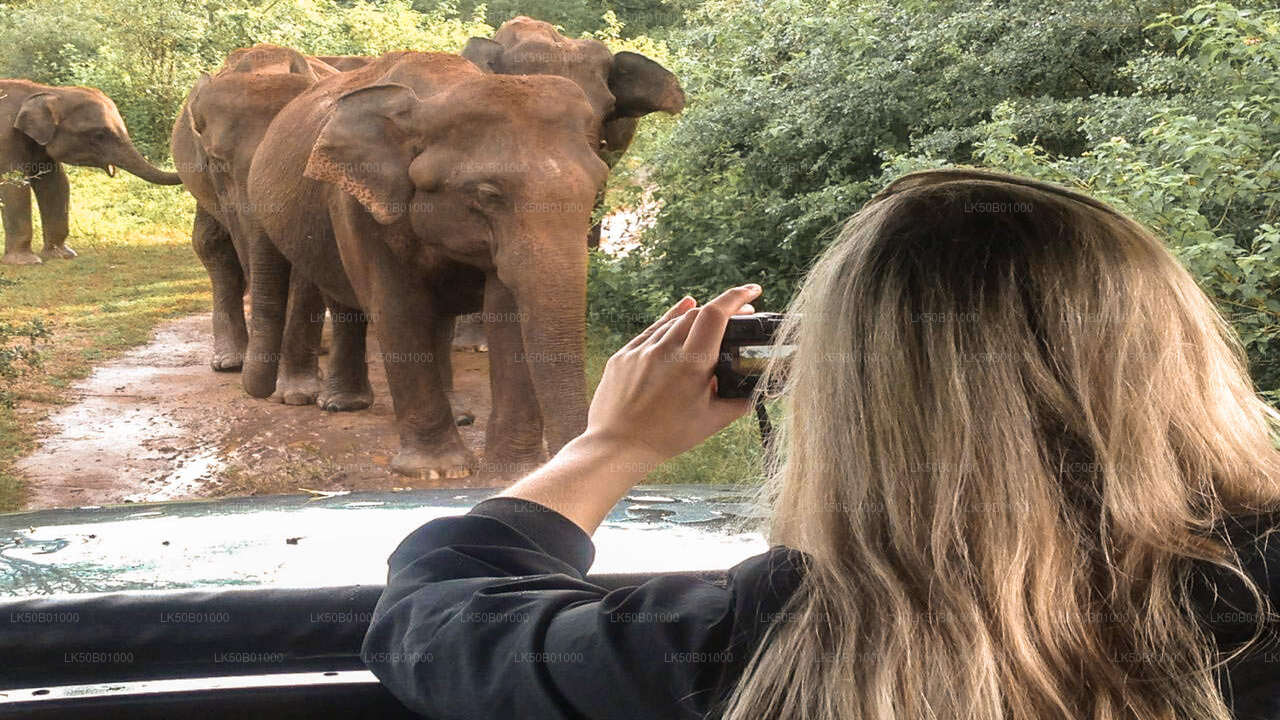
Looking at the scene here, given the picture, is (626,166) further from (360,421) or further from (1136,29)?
(1136,29)

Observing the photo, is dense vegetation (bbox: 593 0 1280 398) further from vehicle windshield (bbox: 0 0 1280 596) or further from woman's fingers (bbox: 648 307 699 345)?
woman's fingers (bbox: 648 307 699 345)

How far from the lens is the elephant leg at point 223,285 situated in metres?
3.86

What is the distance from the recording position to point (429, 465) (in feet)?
10.2

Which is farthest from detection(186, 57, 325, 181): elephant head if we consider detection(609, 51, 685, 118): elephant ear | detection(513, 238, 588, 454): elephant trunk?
detection(513, 238, 588, 454): elephant trunk

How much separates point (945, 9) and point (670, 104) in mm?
729

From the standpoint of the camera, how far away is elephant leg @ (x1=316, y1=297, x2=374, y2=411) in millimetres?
3531

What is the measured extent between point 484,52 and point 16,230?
1.21 m

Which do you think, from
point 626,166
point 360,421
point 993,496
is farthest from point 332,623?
point 626,166

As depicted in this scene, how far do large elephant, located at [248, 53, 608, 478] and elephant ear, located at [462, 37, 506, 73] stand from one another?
0.27m

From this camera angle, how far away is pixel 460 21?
3.86 metres

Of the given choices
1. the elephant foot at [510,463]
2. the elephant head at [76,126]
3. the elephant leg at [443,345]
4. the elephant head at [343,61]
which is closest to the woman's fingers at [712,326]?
the elephant foot at [510,463]

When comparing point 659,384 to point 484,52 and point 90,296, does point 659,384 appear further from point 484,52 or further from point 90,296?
point 90,296

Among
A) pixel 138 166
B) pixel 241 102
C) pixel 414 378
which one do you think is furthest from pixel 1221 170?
pixel 138 166

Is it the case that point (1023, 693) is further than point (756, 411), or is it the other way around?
point (756, 411)
